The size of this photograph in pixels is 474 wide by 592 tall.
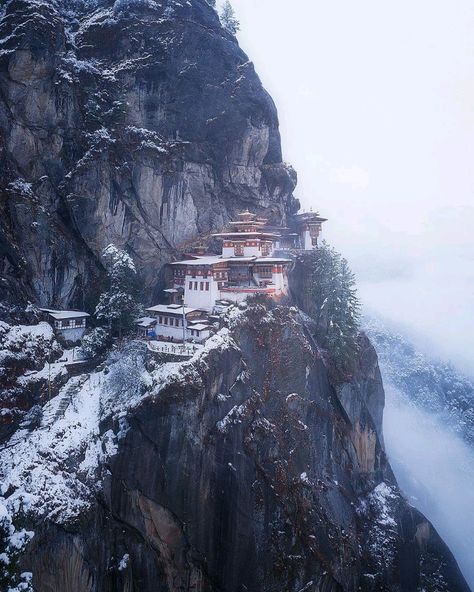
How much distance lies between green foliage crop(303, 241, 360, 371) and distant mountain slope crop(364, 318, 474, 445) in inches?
A: 2704

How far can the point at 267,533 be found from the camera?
34875 mm

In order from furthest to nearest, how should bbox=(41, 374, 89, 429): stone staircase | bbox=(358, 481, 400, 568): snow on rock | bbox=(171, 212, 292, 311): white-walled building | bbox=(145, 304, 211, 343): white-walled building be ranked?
bbox=(171, 212, 292, 311): white-walled building → bbox=(358, 481, 400, 568): snow on rock → bbox=(145, 304, 211, 343): white-walled building → bbox=(41, 374, 89, 429): stone staircase

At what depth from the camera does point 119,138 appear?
177 feet

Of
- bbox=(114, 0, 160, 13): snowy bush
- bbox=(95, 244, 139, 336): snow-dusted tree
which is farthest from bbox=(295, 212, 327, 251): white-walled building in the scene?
bbox=(114, 0, 160, 13): snowy bush

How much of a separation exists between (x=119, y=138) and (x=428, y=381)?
112852 millimetres

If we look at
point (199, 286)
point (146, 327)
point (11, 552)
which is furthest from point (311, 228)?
point (11, 552)

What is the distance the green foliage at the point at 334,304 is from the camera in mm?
52250

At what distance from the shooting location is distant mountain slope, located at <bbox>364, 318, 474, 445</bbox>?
10969 cm

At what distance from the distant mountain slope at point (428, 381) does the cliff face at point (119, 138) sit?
77.4m

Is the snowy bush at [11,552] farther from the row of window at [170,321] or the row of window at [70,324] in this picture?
the row of window at [170,321]

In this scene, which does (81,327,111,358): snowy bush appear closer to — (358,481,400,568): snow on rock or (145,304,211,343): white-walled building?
(145,304,211,343): white-walled building

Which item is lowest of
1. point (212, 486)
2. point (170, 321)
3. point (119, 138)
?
point (212, 486)

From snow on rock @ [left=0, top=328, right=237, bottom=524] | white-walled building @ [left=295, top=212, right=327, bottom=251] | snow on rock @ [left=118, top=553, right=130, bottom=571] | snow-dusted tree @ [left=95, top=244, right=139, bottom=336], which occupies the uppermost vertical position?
white-walled building @ [left=295, top=212, right=327, bottom=251]

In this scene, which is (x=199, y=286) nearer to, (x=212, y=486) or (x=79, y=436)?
(x=79, y=436)
